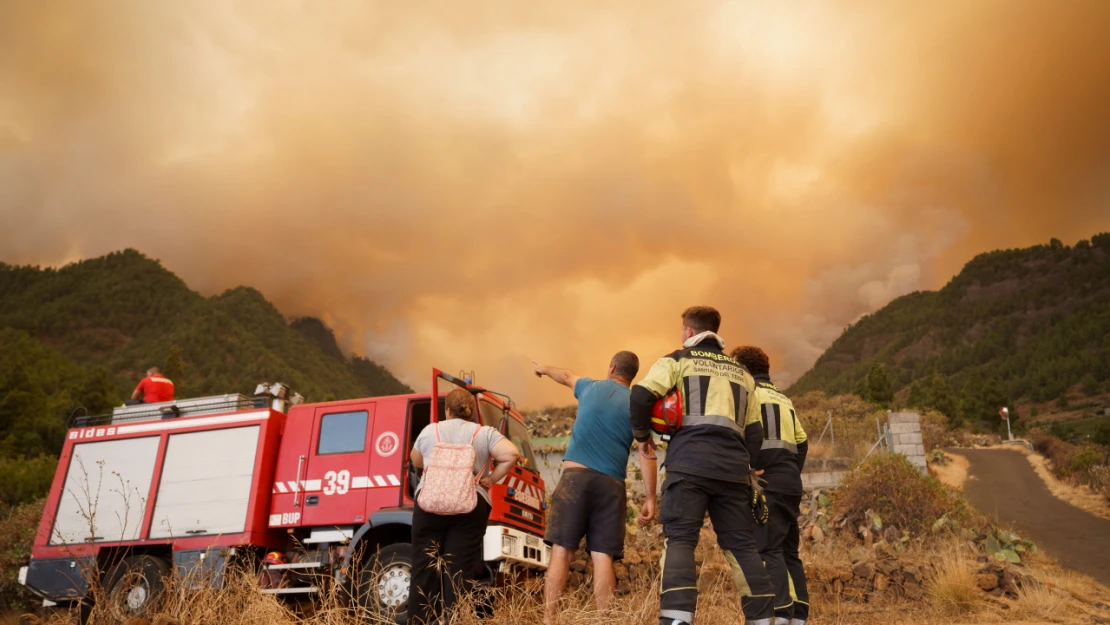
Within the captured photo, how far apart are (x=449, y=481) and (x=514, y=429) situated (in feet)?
13.8

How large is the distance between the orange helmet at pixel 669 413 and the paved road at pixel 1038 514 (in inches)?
531

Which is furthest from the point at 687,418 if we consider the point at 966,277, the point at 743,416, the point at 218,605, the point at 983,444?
the point at 966,277

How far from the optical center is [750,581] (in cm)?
412

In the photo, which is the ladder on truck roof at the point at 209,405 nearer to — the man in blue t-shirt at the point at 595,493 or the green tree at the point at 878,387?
the man in blue t-shirt at the point at 595,493

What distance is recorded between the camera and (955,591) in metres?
9.11

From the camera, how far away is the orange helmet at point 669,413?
4.29 metres

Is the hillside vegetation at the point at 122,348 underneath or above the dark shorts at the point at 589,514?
above

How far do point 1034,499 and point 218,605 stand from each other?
23.4 meters

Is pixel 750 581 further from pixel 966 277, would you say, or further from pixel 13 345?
pixel 966 277

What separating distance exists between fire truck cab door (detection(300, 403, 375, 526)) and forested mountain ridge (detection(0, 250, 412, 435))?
35.1 meters

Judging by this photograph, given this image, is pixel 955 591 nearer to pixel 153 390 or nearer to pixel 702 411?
pixel 702 411

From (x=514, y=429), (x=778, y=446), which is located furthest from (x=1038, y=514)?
(x=778, y=446)

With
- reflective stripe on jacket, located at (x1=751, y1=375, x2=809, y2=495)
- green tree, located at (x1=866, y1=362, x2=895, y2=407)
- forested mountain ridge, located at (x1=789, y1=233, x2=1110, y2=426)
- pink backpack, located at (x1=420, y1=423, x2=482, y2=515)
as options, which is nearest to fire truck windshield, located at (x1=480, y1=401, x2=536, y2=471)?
pink backpack, located at (x1=420, y1=423, x2=482, y2=515)

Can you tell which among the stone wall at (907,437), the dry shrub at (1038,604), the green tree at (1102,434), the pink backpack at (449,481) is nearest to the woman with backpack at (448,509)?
the pink backpack at (449,481)
